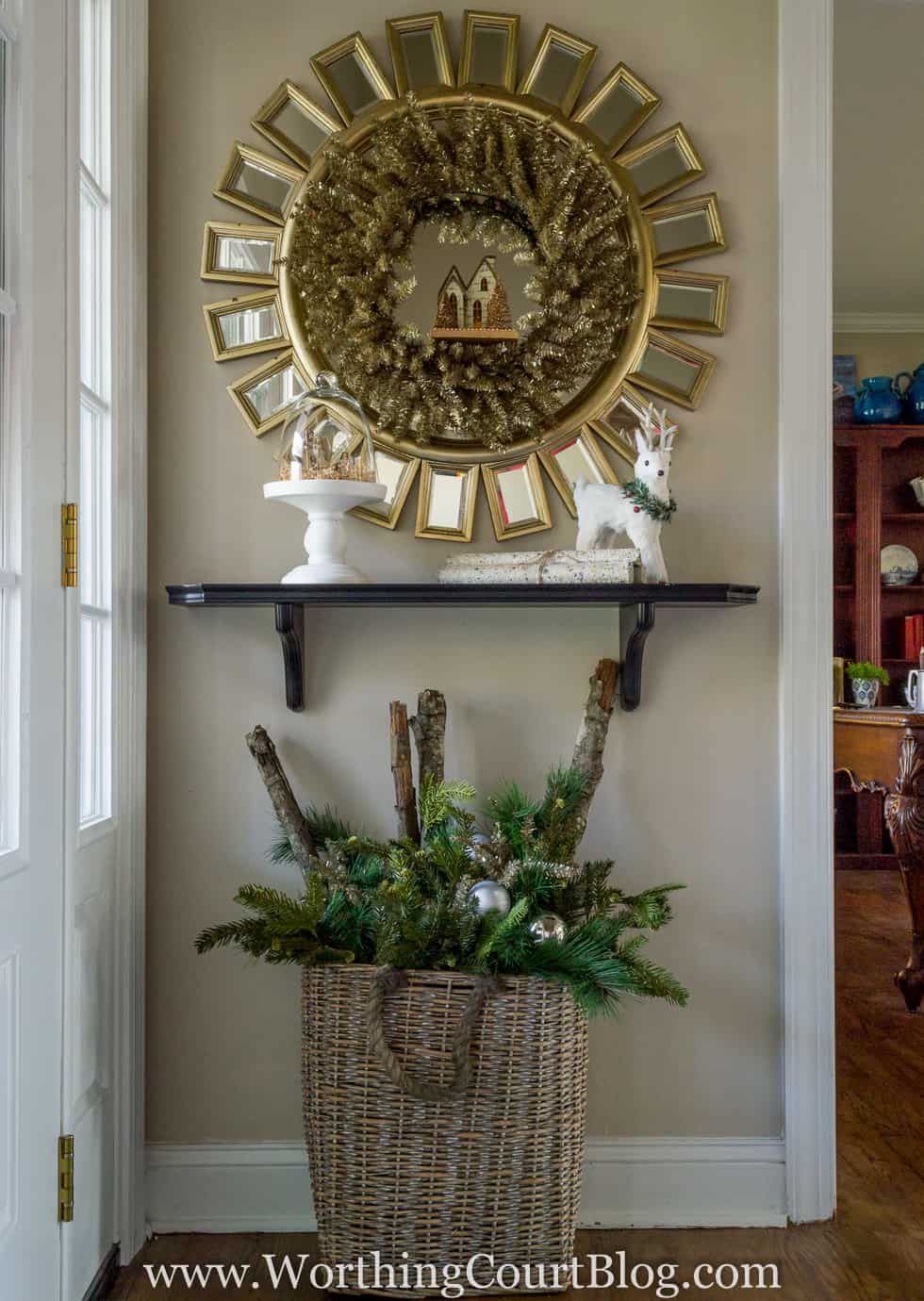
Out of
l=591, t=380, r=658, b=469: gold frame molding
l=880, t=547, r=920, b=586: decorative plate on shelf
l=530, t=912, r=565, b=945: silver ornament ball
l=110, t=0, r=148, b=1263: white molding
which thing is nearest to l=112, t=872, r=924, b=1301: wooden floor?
l=110, t=0, r=148, b=1263: white molding

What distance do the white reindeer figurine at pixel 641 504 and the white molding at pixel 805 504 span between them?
0.27 metres

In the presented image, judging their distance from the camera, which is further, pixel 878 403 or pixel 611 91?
pixel 878 403

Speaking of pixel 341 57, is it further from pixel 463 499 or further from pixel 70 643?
pixel 70 643

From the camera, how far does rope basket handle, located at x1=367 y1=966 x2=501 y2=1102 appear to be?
172cm

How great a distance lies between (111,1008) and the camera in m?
1.98

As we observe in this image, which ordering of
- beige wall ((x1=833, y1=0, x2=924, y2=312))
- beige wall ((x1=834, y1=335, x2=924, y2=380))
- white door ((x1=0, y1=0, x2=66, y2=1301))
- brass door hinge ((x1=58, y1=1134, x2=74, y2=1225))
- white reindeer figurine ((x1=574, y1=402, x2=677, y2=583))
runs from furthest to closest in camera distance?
beige wall ((x1=834, y1=335, x2=924, y2=380))
beige wall ((x1=833, y1=0, x2=924, y2=312))
white reindeer figurine ((x1=574, y1=402, x2=677, y2=583))
brass door hinge ((x1=58, y1=1134, x2=74, y2=1225))
white door ((x1=0, y1=0, x2=66, y2=1301))

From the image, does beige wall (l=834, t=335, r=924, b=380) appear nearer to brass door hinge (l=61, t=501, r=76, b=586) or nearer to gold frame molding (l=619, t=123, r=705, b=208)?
gold frame molding (l=619, t=123, r=705, b=208)

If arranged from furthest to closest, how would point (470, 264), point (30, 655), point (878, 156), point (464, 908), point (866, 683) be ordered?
point (866, 683)
point (878, 156)
point (470, 264)
point (464, 908)
point (30, 655)

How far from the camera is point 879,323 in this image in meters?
6.01

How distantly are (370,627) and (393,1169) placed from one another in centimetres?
94

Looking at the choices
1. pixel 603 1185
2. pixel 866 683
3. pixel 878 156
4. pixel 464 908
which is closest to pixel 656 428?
pixel 464 908

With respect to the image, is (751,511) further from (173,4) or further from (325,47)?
(173,4)

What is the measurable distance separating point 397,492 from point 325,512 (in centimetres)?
19

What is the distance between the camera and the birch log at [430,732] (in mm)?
2072
